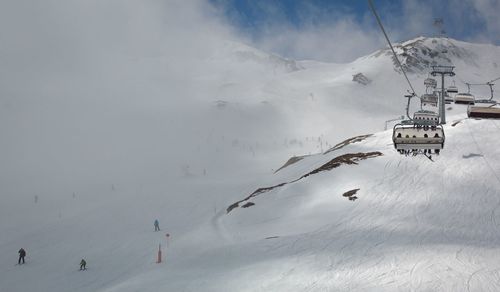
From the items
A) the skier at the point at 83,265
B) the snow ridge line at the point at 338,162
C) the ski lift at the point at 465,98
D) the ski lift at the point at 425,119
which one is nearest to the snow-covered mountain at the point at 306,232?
the snow ridge line at the point at 338,162

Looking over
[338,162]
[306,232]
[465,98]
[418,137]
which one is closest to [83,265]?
[306,232]

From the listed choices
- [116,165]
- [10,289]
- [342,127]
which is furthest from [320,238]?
[342,127]

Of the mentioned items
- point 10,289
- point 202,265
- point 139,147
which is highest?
point 139,147

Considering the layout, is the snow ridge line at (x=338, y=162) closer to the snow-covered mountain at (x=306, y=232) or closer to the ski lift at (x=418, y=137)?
the snow-covered mountain at (x=306, y=232)

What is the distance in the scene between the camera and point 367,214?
98.7 feet

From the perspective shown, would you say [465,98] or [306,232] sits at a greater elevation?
[465,98]

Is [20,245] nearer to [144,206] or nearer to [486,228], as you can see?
[144,206]

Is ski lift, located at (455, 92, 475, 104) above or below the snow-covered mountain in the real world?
above

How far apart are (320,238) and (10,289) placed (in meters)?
20.6

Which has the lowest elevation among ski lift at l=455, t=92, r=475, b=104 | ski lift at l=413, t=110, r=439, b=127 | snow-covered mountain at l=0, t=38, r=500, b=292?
snow-covered mountain at l=0, t=38, r=500, b=292

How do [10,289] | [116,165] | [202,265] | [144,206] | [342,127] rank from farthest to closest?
[342,127], [116,165], [144,206], [10,289], [202,265]

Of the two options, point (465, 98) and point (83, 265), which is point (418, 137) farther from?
point (83, 265)

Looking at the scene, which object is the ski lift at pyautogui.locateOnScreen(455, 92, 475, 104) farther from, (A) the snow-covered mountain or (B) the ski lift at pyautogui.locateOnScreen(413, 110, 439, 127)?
(B) the ski lift at pyautogui.locateOnScreen(413, 110, 439, 127)

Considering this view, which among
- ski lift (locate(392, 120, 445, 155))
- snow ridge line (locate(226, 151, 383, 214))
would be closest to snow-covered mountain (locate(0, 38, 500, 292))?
snow ridge line (locate(226, 151, 383, 214))
